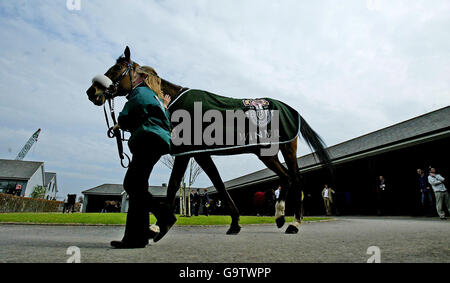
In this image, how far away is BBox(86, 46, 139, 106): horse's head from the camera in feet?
9.56

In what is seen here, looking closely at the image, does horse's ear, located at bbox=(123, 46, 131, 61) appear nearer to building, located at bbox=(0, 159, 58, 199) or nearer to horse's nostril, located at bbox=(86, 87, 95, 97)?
horse's nostril, located at bbox=(86, 87, 95, 97)

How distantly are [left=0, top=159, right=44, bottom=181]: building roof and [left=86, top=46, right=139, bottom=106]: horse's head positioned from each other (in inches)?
1924

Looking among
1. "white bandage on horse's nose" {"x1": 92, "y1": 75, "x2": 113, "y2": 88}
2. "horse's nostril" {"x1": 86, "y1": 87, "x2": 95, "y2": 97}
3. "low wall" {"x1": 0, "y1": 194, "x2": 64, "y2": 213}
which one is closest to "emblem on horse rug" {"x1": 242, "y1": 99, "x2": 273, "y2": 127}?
"white bandage on horse's nose" {"x1": 92, "y1": 75, "x2": 113, "y2": 88}

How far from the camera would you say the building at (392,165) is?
34.1ft

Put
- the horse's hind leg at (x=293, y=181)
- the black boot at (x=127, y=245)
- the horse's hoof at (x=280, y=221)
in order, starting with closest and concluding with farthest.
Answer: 1. the black boot at (x=127, y=245)
2. the horse's hoof at (x=280, y=221)
3. the horse's hind leg at (x=293, y=181)

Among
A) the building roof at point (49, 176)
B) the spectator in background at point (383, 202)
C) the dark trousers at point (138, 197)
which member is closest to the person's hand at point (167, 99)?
the dark trousers at point (138, 197)

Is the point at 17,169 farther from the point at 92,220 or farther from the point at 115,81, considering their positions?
the point at 115,81

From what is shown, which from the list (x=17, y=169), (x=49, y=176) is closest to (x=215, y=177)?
(x=17, y=169)

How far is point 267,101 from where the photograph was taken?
14.0 ft

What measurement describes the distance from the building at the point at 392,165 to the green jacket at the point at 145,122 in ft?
22.7

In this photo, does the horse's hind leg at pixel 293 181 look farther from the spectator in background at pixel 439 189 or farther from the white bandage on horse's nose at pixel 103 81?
the spectator in background at pixel 439 189

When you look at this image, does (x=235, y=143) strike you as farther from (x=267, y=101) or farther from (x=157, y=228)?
(x=157, y=228)

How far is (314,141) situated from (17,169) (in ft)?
173
